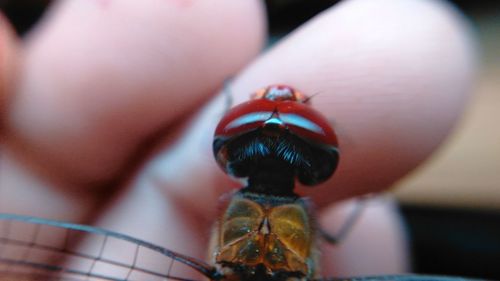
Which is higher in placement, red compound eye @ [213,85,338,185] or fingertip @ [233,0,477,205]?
fingertip @ [233,0,477,205]

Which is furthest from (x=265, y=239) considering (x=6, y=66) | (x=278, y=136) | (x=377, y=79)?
(x=6, y=66)

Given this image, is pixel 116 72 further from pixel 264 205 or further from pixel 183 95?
pixel 264 205

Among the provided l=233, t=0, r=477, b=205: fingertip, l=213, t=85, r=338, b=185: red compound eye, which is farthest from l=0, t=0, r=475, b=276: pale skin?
l=213, t=85, r=338, b=185: red compound eye

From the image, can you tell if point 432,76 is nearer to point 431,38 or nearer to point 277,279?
point 431,38

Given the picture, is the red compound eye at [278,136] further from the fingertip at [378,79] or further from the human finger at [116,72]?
the human finger at [116,72]

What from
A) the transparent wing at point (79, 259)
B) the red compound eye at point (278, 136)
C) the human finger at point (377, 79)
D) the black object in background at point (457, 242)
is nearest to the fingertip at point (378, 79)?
the human finger at point (377, 79)

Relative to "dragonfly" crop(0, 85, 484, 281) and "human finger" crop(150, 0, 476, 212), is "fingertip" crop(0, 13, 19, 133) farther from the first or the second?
"human finger" crop(150, 0, 476, 212)

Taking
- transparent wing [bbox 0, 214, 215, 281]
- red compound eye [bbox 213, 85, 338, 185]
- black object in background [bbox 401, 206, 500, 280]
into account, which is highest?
black object in background [bbox 401, 206, 500, 280]
